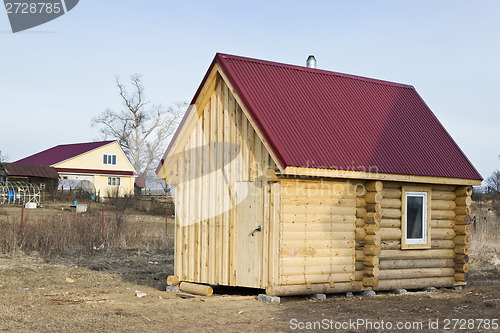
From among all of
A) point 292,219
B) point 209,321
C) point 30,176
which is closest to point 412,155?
point 292,219

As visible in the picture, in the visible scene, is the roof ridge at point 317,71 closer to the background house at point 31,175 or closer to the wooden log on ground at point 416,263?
the wooden log on ground at point 416,263

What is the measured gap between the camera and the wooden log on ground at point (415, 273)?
49.7 feet

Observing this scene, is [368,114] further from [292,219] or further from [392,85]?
[292,219]

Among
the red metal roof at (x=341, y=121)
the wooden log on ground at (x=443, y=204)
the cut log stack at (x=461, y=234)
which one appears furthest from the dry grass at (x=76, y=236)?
the cut log stack at (x=461, y=234)

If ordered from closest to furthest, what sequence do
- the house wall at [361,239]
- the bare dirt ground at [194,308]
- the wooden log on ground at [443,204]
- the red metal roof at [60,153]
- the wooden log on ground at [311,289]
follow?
the bare dirt ground at [194,308], the wooden log on ground at [311,289], the house wall at [361,239], the wooden log on ground at [443,204], the red metal roof at [60,153]

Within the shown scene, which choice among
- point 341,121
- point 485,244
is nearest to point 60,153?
point 485,244

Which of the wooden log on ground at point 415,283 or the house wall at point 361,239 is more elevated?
the house wall at point 361,239

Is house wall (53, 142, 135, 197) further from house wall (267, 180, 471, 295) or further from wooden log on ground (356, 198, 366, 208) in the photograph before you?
wooden log on ground (356, 198, 366, 208)

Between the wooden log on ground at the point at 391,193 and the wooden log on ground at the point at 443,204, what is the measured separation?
1.26m

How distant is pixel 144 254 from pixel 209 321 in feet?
38.2

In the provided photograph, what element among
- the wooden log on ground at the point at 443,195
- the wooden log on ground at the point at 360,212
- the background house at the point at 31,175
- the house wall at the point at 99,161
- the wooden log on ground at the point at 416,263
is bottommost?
the wooden log on ground at the point at 416,263

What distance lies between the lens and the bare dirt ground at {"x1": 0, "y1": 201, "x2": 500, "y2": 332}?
430 inches

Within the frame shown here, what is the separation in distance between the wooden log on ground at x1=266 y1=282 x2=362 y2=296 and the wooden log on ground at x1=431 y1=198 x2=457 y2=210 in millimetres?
3233

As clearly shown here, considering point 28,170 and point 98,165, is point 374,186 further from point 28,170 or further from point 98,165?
point 98,165
